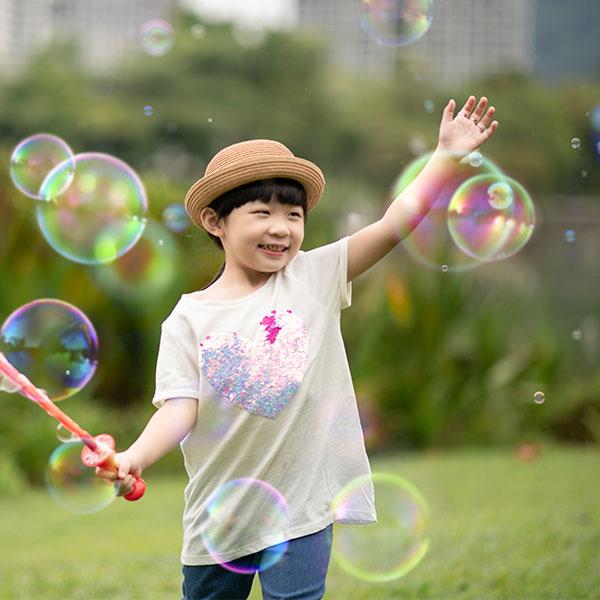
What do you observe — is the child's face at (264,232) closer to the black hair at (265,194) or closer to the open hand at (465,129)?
the black hair at (265,194)

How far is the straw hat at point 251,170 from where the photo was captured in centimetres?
292

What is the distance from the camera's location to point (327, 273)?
3.05 metres

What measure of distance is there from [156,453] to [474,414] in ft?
23.3

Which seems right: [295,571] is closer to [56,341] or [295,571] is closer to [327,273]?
[327,273]

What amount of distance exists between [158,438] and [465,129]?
112 cm

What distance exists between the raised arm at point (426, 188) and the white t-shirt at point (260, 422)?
0.22 metres

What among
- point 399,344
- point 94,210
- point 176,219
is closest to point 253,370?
point 176,219

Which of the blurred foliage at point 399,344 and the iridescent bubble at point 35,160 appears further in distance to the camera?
the blurred foliage at point 399,344

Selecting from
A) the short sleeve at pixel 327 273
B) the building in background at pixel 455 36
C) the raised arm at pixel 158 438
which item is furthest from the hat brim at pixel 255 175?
the building in background at pixel 455 36

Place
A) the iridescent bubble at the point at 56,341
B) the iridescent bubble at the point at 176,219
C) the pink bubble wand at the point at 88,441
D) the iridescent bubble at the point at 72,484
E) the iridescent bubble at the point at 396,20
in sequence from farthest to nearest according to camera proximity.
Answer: the iridescent bubble at the point at 72,484 < the iridescent bubble at the point at 176,219 < the iridescent bubble at the point at 396,20 < the iridescent bubble at the point at 56,341 < the pink bubble wand at the point at 88,441

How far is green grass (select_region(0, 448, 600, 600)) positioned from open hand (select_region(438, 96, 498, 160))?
1889 mm

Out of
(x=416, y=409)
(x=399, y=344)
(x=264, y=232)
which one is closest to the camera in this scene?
(x=264, y=232)

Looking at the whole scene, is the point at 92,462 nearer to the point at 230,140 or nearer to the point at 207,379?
the point at 207,379

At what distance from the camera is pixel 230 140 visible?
1817 inches
